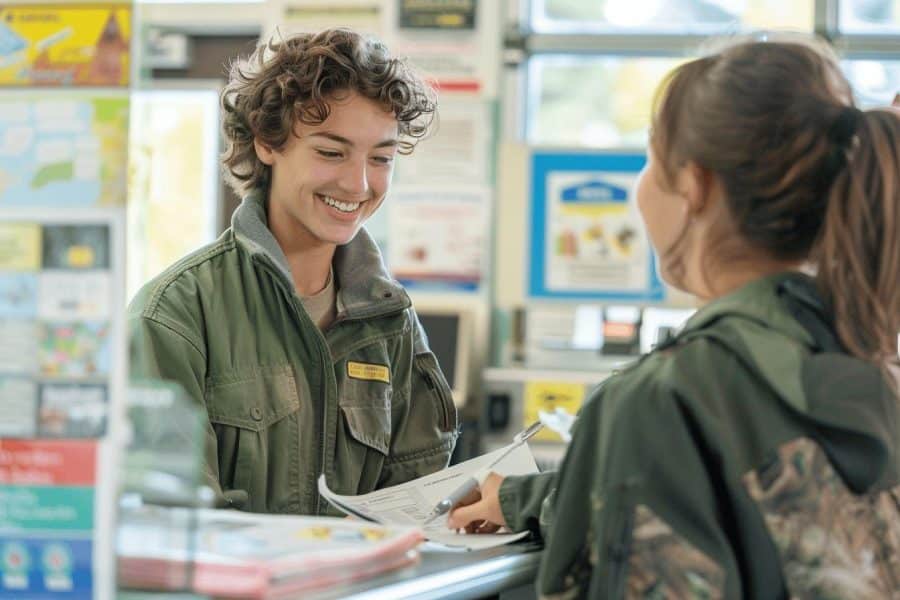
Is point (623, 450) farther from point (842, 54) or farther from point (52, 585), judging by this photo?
point (842, 54)

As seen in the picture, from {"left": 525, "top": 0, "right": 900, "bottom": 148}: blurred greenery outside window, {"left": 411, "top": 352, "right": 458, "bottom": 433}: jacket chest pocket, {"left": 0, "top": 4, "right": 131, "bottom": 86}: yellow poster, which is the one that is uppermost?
{"left": 525, "top": 0, "right": 900, "bottom": 148}: blurred greenery outside window

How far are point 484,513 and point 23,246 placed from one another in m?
0.75

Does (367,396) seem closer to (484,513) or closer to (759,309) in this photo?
(484,513)

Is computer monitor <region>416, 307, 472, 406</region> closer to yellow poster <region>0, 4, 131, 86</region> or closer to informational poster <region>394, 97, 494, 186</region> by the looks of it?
informational poster <region>394, 97, 494, 186</region>

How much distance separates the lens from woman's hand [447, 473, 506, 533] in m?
1.63

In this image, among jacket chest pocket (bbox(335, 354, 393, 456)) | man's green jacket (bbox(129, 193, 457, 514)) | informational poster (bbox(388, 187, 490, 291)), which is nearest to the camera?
man's green jacket (bbox(129, 193, 457, 514))

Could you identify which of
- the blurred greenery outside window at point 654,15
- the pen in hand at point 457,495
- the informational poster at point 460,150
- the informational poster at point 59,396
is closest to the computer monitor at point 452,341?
the informational poster at point 460,150

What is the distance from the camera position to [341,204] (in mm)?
2039

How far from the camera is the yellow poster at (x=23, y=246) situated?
1058mm

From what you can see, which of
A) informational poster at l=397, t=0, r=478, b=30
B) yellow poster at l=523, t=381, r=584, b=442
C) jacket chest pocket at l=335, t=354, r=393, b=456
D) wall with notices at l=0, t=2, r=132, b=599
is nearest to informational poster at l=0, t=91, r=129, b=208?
wall with notices at l=0, t=2, r=132, b=599

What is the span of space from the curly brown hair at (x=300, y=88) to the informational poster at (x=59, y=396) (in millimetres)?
961

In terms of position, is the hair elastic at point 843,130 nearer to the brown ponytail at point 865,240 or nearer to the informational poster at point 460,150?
the brown ponytail at point 865,240

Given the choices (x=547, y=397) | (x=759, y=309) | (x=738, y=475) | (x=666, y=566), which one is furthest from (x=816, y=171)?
(x=547, y=397)

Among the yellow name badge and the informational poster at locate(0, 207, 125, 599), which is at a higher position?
the informational poster at locate(0, 207, 125, 599)
